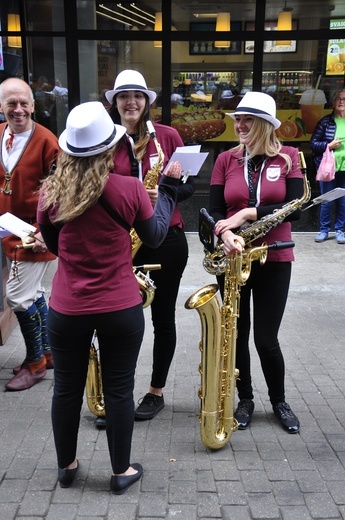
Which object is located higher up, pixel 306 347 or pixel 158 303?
pixel 158 303

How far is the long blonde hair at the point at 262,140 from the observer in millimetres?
3184

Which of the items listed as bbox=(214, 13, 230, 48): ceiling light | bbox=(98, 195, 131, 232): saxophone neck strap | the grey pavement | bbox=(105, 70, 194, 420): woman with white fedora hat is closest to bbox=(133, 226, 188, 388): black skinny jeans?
bbox=(105, 70, 194, 420): woman with white fedora hat

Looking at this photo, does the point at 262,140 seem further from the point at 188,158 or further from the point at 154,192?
the point at 154,192

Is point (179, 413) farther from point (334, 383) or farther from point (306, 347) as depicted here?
point (306, 347)

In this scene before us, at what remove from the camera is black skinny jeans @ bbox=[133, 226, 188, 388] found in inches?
136

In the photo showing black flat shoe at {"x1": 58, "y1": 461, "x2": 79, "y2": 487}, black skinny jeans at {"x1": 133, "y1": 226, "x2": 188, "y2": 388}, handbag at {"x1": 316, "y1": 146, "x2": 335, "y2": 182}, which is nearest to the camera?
black flat shoe at {"x1": 58, "y1": 461, "x2": 79, "y2": 487}

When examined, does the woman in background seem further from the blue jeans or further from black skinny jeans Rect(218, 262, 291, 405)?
black skinny jeans Rect(218, 262, 291, 405)

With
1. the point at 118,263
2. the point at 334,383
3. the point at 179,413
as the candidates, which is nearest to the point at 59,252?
the point at 118,263

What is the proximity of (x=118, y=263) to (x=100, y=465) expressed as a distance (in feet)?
4.19

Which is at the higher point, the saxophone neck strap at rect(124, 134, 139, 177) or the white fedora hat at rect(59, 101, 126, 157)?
the white fedora hat at rect(59, 101, 126, 157)

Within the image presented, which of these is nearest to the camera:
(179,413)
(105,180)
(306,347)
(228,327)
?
(105,180)

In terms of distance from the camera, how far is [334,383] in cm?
416

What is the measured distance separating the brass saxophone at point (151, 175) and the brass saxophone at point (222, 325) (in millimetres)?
433

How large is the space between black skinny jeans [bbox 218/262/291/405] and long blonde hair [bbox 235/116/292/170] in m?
0.64
